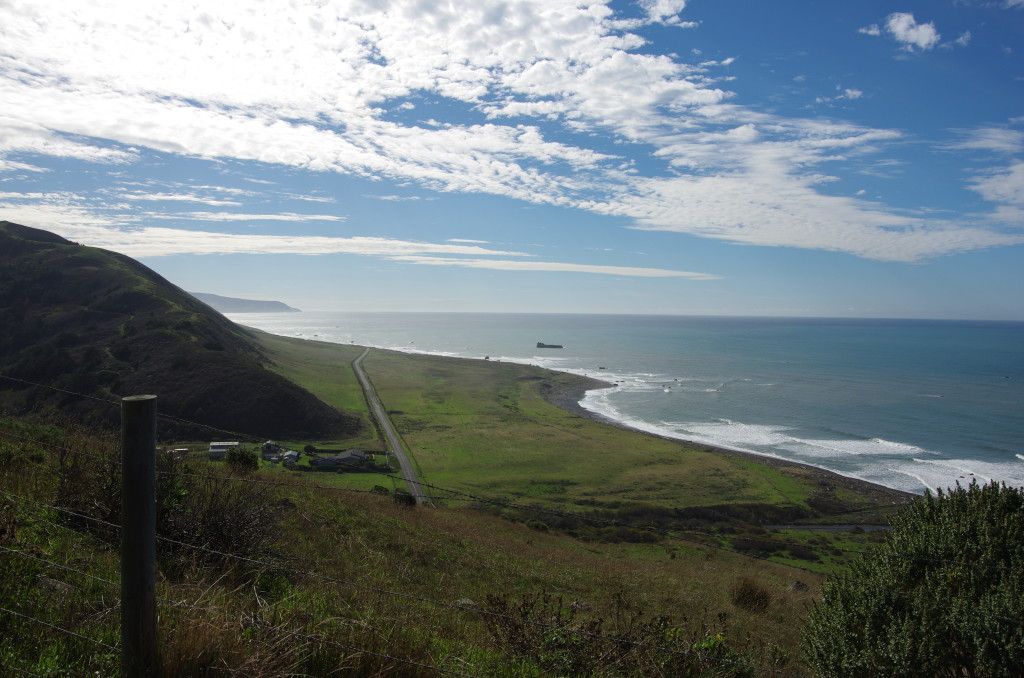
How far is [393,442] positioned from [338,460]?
10700 millimetres

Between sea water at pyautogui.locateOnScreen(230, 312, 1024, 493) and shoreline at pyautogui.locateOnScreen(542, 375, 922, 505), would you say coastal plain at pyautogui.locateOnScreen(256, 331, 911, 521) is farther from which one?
sea water at pyautogui.locateOnScreen(230, 312, 1024, 493)

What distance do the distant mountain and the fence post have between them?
47191 millimetres

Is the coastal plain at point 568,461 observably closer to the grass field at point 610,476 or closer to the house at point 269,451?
the grass field at point 610,476

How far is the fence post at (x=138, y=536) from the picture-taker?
10.6 ft

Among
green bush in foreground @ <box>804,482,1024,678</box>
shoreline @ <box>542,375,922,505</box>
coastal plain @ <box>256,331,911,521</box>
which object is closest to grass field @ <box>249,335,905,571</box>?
coastal plain @ <box>256,331,911,521</box>

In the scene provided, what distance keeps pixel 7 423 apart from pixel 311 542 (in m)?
10.4

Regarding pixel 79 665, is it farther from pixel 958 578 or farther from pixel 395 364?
pixel 395 364

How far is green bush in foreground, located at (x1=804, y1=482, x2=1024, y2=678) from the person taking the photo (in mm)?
6180

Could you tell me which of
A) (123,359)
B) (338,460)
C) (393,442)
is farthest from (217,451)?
(123,359)

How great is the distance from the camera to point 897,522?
29.0 feet

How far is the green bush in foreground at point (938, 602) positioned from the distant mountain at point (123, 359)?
1879 inches

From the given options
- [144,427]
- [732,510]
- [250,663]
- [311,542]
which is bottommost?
[732,510]

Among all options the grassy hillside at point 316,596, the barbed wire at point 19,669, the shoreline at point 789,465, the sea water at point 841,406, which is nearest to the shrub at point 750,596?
the grassy hillside at point 316,596

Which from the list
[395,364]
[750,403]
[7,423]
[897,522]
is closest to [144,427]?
[897,522]
